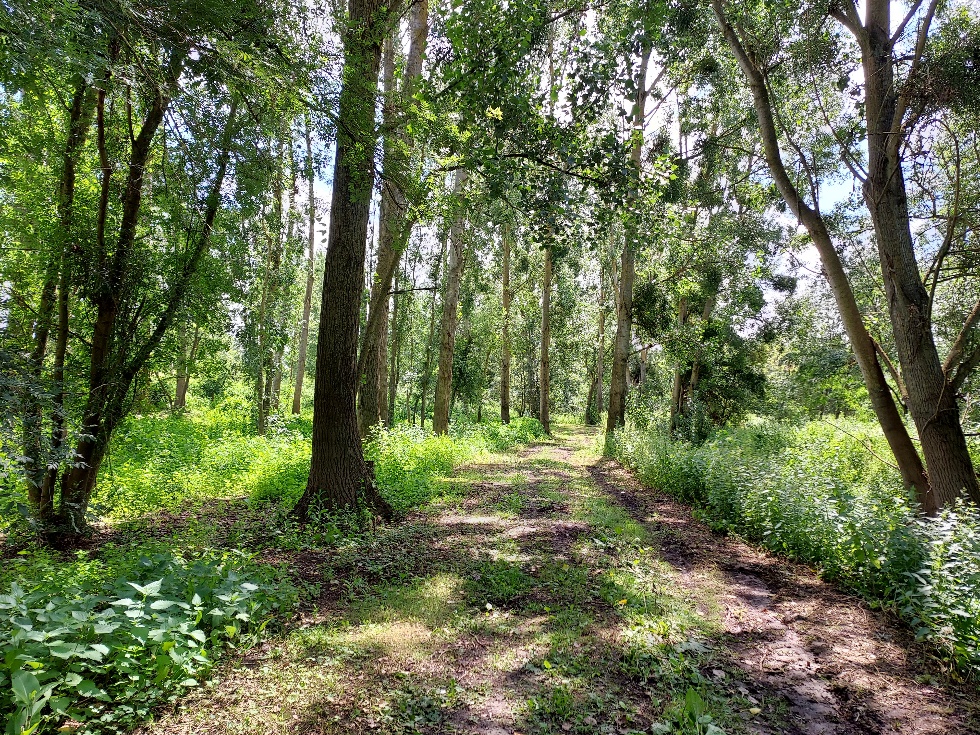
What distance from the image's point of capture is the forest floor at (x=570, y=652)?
2.84 metres

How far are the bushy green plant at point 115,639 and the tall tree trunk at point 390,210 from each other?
13.1 ft

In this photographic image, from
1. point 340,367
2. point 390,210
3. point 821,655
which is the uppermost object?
point 390,210

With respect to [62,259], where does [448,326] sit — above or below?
above

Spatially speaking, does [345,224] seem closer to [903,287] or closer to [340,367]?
[340,367]

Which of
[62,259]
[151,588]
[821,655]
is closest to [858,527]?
[821,655]

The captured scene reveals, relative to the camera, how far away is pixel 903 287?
19.4 ft

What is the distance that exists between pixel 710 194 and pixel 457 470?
397 inches

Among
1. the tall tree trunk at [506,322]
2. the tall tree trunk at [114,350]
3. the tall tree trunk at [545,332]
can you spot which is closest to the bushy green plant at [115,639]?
the tall tree trunk at [114,350]

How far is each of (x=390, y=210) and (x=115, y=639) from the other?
510 cm

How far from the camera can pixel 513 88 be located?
5.15 m

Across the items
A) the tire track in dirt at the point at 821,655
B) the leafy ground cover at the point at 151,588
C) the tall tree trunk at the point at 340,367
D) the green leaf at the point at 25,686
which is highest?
the tall tree trunk at the point at 340,367

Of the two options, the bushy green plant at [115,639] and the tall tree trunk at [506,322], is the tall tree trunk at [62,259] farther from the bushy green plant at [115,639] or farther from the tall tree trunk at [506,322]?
the tall tree trunk at [506,322]

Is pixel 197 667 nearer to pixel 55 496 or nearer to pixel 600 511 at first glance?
pixel 55 496

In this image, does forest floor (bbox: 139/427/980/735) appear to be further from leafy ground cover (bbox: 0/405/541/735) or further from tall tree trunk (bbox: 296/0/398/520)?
tall tree trunk (bbox: 296/0/398/520)
